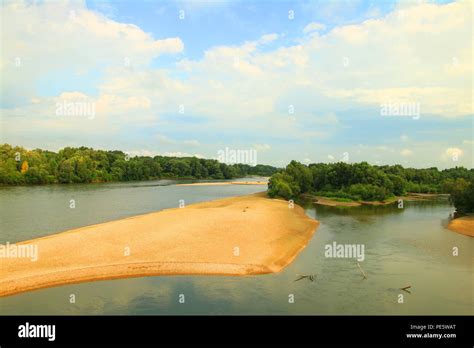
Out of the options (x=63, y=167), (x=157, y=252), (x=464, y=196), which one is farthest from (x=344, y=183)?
(x=63, y=167)

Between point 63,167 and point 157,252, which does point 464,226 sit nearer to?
point 157,252

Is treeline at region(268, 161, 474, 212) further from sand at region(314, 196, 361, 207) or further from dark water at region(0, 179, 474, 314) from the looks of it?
dark water at region(0, 179, 474, 314)

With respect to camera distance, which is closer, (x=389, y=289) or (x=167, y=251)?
(x=389, y=289)

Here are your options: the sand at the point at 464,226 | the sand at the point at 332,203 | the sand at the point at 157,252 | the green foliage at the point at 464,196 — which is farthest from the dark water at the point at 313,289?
the sand at the point at 332,203

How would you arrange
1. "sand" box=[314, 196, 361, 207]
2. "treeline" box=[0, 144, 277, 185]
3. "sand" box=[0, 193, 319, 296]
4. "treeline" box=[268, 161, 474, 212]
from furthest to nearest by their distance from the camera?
1. "treeline" box=[0, 144, 277, 185]
2. "treeline" box=[268, 161, 474, 212]
3. "sand" box=[314, 196, 361, 207]
4. "sand" box=[0, 193, 319, 296]

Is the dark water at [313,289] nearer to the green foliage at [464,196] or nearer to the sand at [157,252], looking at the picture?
the sand at [157,252]

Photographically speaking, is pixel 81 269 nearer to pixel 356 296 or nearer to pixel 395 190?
pixel 356 296

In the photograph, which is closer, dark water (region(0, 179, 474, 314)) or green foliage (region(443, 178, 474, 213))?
dark water (region(0, 179, 474, 314))

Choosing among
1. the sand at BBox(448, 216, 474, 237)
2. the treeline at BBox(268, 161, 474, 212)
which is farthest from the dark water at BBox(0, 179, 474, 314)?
the treeline at BBox(268, 161, 474, 212)
